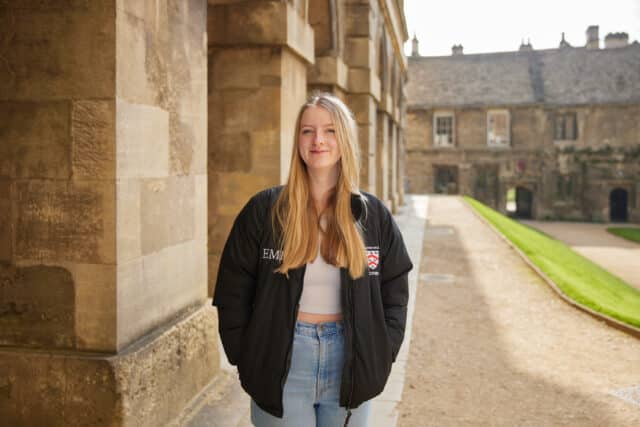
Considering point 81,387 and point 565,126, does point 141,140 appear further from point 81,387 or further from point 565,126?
point 565,126

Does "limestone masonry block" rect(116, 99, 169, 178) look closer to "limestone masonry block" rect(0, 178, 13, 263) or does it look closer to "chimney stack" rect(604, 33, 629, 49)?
"limestone masonry block" rect(0, 178, 13, 263)

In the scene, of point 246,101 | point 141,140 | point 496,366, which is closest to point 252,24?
point 246,101

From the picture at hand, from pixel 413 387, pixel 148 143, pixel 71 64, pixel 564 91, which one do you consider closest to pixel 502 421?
pixel 413 387

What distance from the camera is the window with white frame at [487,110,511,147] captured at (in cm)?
4066

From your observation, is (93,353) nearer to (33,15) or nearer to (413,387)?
(33,15)

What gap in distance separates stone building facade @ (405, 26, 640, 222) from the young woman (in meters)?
38.9

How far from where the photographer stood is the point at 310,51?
730cm

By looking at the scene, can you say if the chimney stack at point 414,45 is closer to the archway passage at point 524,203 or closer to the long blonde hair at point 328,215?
the archway passage at point 524,203

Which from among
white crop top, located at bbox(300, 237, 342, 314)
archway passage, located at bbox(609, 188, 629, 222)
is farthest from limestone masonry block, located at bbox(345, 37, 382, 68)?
archway passage, located at bbox(609, 188, 629, 222)

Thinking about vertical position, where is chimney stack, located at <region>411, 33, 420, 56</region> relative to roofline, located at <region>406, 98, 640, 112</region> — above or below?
above

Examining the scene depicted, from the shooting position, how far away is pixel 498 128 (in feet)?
134

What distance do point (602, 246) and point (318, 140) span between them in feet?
87.0

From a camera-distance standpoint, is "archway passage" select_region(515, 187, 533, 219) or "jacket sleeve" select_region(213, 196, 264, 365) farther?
"archway passage" select_region(515, 187, 533, 219)

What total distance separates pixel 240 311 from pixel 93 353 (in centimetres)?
131
